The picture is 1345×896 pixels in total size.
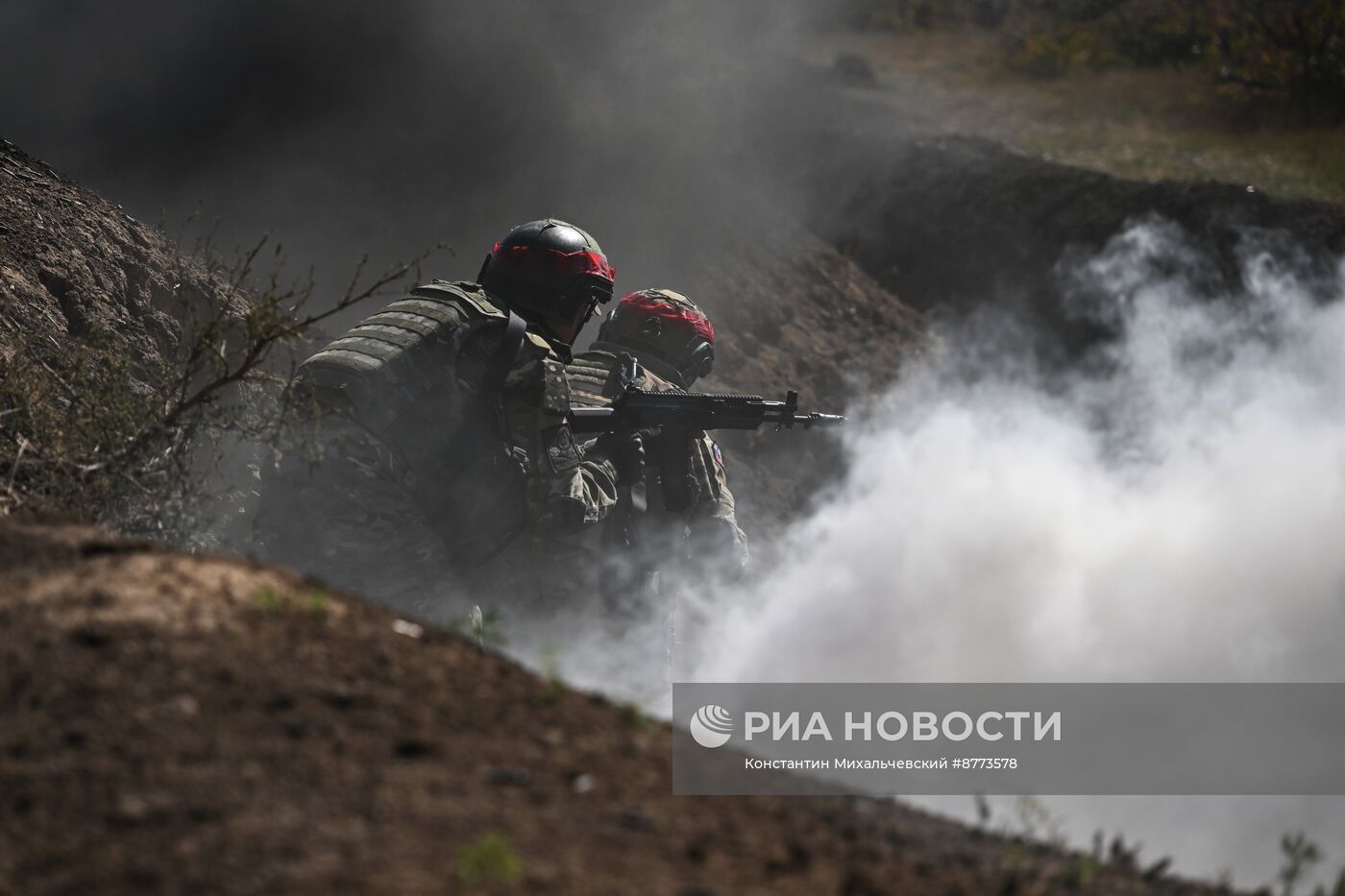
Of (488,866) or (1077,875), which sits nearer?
(488,866)

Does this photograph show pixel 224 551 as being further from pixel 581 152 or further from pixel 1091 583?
pixel 581 152

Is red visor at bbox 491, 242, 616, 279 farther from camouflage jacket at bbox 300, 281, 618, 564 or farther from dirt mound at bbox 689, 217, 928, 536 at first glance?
dirt mound at bbox 689, 217, 928, 536

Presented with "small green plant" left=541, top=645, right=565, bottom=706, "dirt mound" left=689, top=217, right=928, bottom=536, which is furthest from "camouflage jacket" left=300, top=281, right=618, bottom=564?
"dirt mound" left=689, top=217, right=928, bottom=536

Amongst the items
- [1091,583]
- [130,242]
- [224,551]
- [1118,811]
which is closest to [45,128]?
[130,242]

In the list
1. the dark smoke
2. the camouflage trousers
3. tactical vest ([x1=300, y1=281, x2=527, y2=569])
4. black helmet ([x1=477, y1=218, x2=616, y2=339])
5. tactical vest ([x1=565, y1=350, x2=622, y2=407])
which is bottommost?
the camouflage trousers

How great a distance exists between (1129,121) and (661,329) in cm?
1209

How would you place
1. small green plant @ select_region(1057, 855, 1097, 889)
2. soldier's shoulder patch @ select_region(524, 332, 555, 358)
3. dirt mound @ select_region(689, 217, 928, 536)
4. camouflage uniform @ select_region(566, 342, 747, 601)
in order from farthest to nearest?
1. dirt mound @ select_region(689, 217, 928, 536)
2. camouflage uniform @ select_region(566, 342, 747, 601)
3. soldier's shoulder patch @ select_region(524, 332, 555, 358)
4. small green plant @ select_region(1057, 855, 1097, 889)

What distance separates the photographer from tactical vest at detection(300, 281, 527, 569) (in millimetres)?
5219

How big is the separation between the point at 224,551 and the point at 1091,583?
18.1 feet

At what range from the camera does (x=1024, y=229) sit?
13586 millimetres

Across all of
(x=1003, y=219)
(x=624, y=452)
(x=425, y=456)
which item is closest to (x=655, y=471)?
(x=624, y=452)

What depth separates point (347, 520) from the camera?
521 centimetres

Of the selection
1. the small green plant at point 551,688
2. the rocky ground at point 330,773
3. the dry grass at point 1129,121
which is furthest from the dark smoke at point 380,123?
the small green plant at point 551,688

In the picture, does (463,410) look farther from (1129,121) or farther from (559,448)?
(1129,121)
